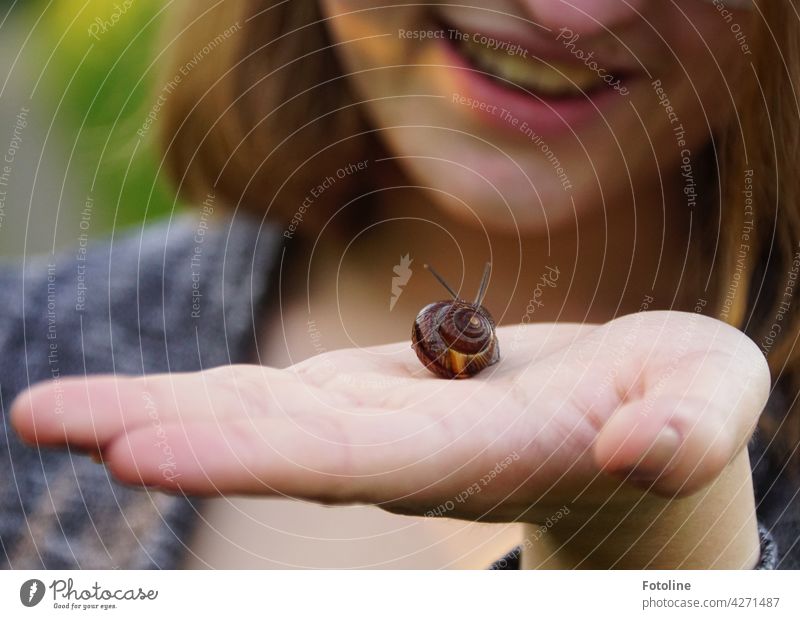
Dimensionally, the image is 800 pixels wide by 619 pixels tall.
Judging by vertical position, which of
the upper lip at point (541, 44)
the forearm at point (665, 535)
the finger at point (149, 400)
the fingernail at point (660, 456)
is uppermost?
the upper lip at point (541, 44)

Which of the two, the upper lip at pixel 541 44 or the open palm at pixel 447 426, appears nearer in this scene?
the open palm at pixel 447 426

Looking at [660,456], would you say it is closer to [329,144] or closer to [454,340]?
[454,340]

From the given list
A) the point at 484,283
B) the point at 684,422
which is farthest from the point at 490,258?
the point at 684,422

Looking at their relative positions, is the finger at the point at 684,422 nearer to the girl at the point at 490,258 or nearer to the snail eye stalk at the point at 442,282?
the girl at the point at 490,258

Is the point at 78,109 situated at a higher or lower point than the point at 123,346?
higher

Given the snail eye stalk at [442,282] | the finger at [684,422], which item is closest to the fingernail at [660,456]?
the finger at [684,422]

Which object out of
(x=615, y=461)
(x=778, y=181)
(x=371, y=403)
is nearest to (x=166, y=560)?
(x=371, y=403)
